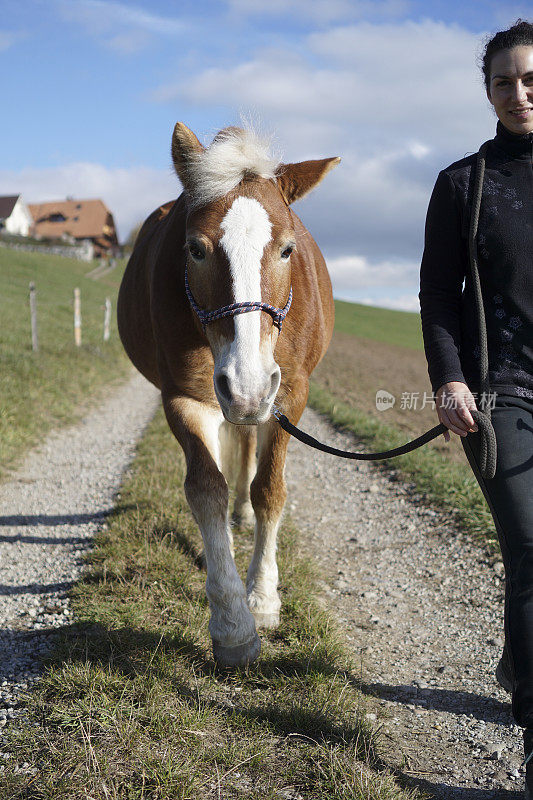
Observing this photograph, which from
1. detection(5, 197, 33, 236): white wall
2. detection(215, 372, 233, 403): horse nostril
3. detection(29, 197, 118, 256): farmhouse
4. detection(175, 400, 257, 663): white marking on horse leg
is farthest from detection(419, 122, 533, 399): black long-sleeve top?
detection(29, 197, 118, 256): farmhouse

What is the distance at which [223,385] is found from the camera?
88.9 inches

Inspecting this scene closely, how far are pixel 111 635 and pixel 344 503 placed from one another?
3068mm

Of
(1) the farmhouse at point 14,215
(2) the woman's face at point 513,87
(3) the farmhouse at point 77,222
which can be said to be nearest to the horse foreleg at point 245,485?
(2) the woman's face at point 513,87

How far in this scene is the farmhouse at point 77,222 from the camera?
73750mm

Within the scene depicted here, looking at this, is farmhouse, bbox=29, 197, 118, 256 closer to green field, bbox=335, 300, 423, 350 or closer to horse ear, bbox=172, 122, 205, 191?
green field, bbox=335, 300, 423, 350

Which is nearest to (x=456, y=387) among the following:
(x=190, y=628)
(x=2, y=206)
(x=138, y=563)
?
(x=190, y=628)

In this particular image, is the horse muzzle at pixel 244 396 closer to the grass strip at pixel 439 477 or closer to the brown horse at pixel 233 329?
the brown horse at pixel 233 329

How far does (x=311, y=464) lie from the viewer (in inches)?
274

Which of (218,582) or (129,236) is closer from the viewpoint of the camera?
(218,582)

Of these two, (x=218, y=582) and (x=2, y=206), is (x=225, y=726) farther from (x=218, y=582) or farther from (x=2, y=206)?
(x=2, y=206)

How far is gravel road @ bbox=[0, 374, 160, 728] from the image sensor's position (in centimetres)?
296

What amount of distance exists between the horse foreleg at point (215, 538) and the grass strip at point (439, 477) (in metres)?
2.42

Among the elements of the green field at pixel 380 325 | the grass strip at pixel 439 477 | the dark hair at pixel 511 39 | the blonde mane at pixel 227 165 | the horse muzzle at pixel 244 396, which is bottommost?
the grass strip at pixel 439 477

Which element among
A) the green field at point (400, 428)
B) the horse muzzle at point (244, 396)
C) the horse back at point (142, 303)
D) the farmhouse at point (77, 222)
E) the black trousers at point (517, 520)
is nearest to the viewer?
the black trousers at point (517, 520)
